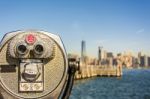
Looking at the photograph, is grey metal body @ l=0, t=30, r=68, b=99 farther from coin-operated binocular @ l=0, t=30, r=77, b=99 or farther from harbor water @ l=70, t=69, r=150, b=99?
harbor water @ l=70, t=69, r=150, b=99

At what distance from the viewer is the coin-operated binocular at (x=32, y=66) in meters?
3.70

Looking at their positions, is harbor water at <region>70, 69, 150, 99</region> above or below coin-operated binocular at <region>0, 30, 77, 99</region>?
below

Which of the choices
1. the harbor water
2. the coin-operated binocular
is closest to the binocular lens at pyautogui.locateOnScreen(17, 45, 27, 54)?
the coin-operated binocular

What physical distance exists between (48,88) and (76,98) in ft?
170

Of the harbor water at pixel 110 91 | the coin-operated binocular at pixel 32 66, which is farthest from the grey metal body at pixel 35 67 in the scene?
the harbor water at pixel 110 91

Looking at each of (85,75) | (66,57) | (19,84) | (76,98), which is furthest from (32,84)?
(85,75)

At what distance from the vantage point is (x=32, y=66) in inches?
146

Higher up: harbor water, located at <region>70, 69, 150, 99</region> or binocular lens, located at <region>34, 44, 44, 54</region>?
binocular lens, located at <region>34, 44, 44, 54</region>

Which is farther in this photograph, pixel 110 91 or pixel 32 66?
pixel 110 91

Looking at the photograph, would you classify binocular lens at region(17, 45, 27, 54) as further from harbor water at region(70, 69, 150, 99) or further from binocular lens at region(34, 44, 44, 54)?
harbor water at region(70, 69, 150, 99)

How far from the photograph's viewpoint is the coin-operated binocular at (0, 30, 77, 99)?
3704mm

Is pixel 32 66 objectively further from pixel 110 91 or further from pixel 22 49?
pixel 110 91

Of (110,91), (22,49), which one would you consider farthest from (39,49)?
(110,91)

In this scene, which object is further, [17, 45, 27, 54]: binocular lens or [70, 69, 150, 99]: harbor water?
[70, 69, 150, 99]: harbor water
